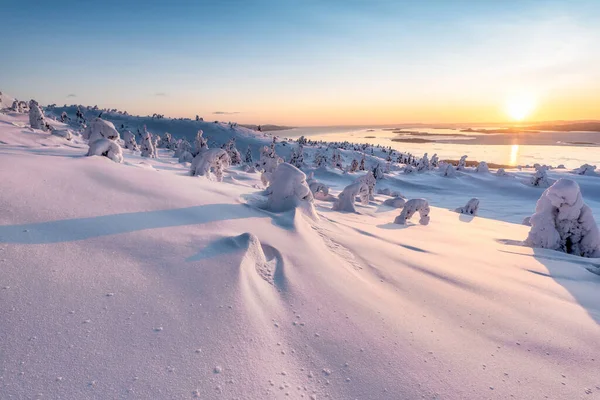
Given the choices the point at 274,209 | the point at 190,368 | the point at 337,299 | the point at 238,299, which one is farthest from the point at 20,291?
the point at 274,209

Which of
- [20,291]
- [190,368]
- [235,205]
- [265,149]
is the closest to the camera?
[190,368]

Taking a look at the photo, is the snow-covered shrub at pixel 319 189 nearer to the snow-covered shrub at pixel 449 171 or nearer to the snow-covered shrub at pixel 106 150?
the snow-covered shrub at pixel 106 150

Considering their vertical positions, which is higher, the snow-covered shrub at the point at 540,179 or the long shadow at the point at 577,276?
the long shadow at the point at 577,276

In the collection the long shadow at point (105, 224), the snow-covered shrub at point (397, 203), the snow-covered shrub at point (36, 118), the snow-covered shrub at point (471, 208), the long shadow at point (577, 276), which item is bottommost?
the snow-covered shrub at point (471, 208)

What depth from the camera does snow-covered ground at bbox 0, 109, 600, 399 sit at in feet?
5.78

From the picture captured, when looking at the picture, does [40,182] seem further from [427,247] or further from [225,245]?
[427,247]

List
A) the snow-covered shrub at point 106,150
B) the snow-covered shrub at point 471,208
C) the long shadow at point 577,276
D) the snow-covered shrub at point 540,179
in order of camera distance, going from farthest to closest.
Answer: the snow-covered shrub at point 540,179 → the snow-covered shrub at point 471,208 → the snow-covered shrub at point 106,150 → the long shadow at point 577,276

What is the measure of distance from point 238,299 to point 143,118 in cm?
7735

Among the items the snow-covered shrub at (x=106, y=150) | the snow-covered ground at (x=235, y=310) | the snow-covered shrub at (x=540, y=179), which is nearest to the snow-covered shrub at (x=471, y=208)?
the snow-covered ground at (x=235, y=310)

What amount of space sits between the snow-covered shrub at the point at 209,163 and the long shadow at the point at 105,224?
20.1ft

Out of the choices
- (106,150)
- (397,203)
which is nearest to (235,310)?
(106,150)

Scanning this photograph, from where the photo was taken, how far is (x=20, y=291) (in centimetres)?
200

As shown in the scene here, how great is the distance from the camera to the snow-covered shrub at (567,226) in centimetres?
750

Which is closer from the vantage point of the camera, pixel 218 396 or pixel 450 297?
pixel 218 396
